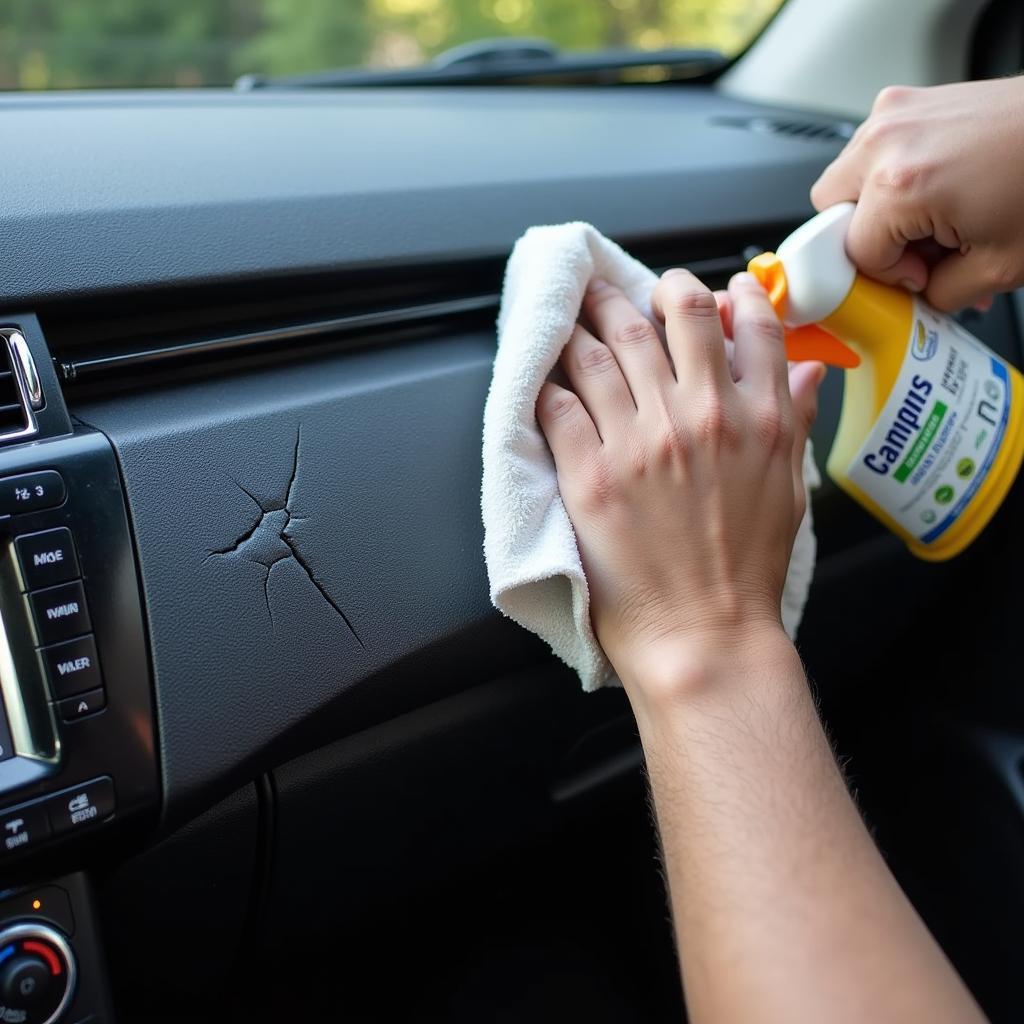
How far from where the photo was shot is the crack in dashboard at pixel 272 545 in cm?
64

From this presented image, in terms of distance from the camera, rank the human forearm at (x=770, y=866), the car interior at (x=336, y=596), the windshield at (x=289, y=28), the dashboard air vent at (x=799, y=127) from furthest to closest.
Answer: the windshield at (x=289, y=28), the dashboard air vent at (x=799, y=127), the car interior at (x=336, y=596), the human forearm at (x=770, y=866)

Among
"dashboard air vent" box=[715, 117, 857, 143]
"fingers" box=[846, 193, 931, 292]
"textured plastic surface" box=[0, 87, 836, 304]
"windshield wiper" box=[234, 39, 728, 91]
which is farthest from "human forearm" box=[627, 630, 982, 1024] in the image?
"windshield wiper" box=[234, 39, 728, 91]

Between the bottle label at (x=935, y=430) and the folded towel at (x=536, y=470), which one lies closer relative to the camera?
the folded towel at (x=536, y=470)

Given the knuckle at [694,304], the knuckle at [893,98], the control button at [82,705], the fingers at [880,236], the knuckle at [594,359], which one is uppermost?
the knuckle at [893,98]

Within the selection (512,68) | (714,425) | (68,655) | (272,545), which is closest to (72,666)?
(68,655)

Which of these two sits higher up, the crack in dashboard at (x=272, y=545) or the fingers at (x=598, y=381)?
the fingers at (x=598, y=381)

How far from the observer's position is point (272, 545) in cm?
65

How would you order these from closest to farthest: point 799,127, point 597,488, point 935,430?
point 597,488 → point 935,430 → point 799,127

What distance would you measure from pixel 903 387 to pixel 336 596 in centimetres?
41

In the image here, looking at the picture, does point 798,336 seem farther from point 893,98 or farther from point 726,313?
point 893,98

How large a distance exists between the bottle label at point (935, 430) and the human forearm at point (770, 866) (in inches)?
8.2

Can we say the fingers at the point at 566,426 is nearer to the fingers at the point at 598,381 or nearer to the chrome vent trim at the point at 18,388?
the fingers at the point at 598,381

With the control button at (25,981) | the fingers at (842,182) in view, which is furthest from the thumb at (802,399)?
the control button at (25,981)

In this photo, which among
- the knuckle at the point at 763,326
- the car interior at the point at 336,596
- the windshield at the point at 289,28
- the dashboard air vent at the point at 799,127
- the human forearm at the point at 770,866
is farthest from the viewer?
the windshield at the point at 289,28
